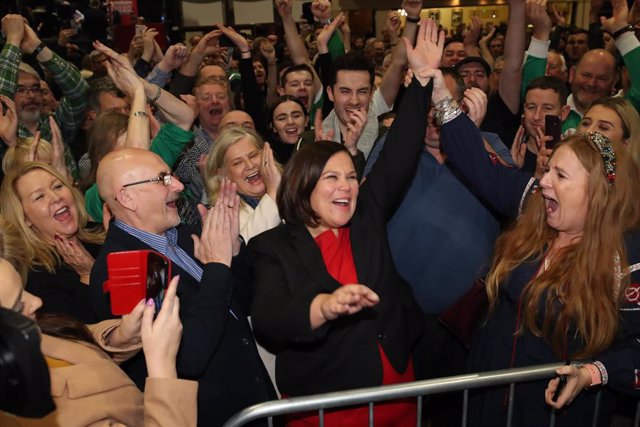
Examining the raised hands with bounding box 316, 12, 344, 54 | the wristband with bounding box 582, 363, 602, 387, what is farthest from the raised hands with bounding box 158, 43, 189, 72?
the wristband with bounding box 582, 363, 602, 387

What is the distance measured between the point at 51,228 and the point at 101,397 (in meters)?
1.46

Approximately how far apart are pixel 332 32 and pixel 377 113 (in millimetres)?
1223

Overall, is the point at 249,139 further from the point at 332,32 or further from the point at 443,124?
the point at 332,32

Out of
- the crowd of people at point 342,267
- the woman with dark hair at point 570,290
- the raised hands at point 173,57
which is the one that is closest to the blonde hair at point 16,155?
the crowd of people at point 342,267

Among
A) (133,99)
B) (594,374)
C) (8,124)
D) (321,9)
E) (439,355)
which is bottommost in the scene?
(439,355)

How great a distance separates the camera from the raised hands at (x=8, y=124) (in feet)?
10.5

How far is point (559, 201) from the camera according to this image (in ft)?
6.93

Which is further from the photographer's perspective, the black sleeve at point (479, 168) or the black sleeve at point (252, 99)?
the black sleeve at point (252, 99)

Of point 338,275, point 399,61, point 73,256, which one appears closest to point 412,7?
point 399,61

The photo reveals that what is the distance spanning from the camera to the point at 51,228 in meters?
2.63

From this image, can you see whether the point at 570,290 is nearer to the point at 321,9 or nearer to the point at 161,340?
the point at 161,340

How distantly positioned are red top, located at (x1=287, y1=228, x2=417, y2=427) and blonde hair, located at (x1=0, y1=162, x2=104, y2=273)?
116 cm

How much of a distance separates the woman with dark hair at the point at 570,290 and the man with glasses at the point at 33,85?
117 inches

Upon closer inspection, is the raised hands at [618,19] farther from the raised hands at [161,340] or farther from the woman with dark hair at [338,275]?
the raised hands at [161,340]
